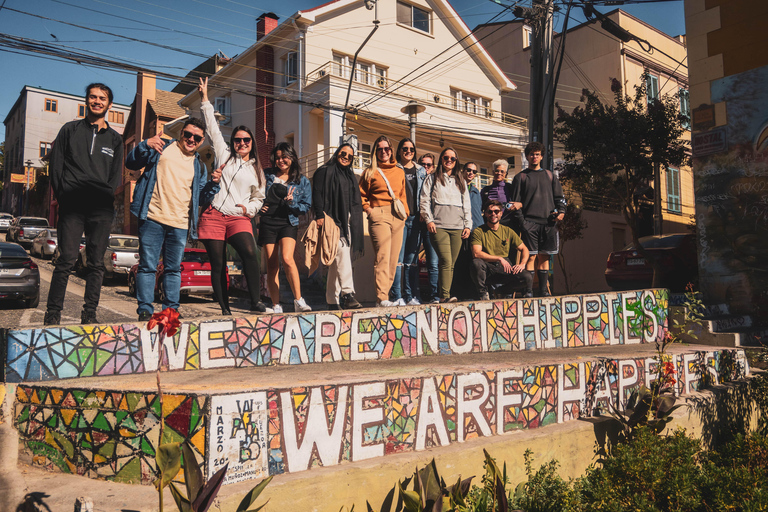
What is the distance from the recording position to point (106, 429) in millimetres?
3111

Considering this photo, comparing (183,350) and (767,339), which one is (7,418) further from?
(767,339)

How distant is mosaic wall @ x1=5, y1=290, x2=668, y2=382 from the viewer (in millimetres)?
3725

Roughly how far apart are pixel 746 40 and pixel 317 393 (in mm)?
9570

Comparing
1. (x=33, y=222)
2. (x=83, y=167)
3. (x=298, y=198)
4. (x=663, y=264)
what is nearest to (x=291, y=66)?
(x=663, y=264)

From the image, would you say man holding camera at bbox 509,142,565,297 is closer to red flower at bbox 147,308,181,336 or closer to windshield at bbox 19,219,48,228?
red flower at bbox 147,308,181,336

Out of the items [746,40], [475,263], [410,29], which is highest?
[410,29]

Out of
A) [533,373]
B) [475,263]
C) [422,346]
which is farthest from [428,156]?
[533,373]

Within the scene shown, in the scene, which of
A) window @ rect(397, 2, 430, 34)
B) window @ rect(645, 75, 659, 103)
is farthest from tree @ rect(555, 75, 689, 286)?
window @ rect(397, 2, 430, 34)

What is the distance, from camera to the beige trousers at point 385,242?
19.4 ft

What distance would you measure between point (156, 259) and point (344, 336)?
5.67 ft

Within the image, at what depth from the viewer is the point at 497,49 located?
26.4 m

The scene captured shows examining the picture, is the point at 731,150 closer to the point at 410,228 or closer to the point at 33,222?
the point at 410,228

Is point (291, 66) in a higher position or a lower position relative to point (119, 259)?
higher

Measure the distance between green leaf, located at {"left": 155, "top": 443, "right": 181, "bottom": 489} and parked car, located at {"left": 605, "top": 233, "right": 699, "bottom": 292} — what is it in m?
10.1
